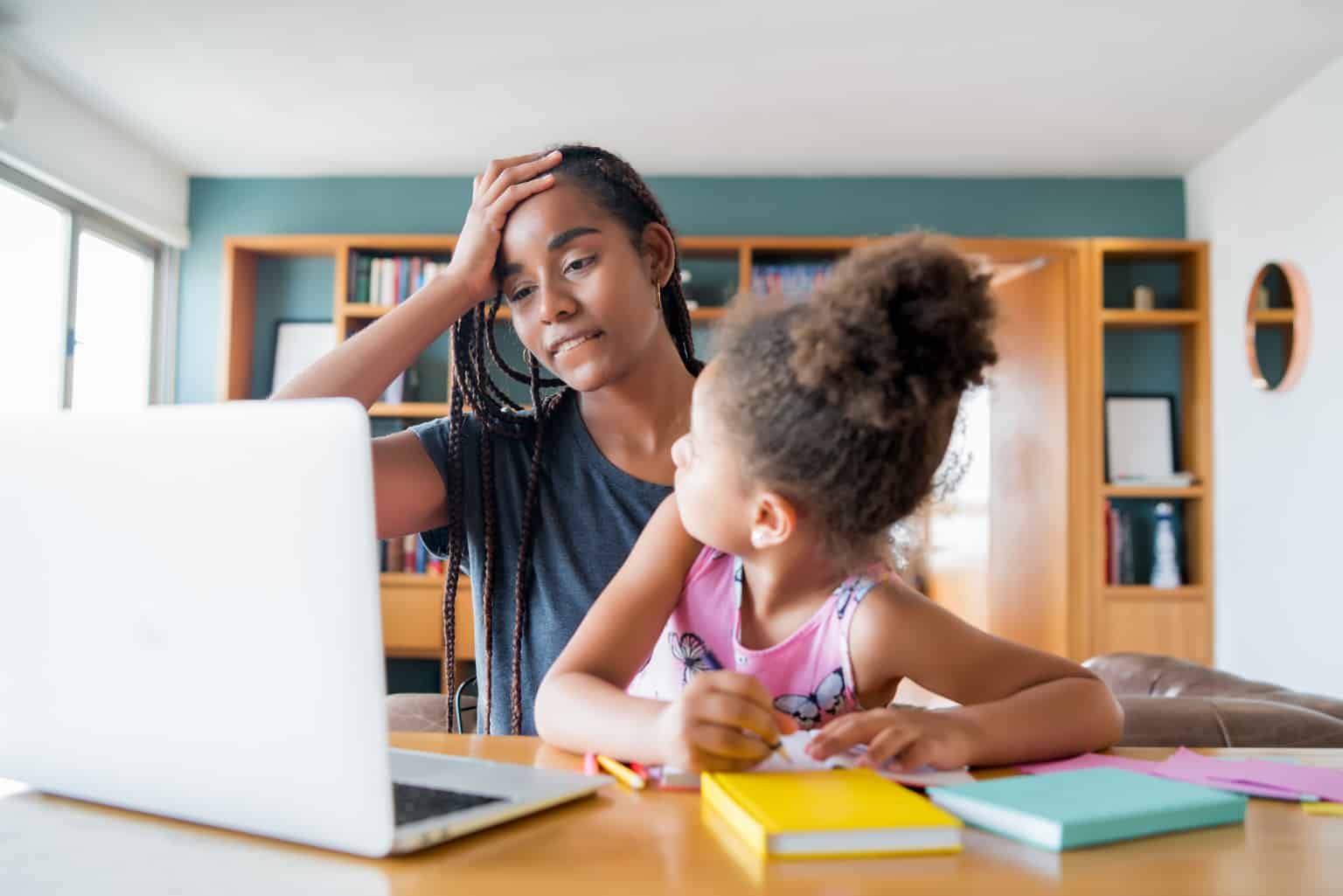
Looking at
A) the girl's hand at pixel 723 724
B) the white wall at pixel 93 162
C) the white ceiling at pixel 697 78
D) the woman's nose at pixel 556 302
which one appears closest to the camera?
the girl's hand at pixel 723 724

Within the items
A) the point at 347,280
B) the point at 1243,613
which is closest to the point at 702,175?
the point at 347,280

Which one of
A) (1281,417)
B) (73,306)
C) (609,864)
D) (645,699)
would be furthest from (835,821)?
(73,306)

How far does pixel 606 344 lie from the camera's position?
142cm

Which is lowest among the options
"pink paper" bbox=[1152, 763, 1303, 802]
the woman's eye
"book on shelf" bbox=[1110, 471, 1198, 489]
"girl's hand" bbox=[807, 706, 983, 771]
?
"pink paper" bbox=[1152, 763, 1303, 802]

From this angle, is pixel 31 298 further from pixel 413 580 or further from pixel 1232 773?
pixel 1232 773

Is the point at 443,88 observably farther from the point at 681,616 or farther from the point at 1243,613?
the point at 1243,613

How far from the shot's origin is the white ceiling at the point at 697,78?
3.46 m

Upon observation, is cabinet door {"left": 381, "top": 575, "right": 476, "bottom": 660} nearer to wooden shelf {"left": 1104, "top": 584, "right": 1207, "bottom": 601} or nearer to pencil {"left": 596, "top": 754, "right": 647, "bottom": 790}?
wooden shelf {"left": 1104, "top": 584, "right": 1207, "bottom": 601}

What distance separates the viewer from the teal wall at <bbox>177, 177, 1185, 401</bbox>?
5.21 m

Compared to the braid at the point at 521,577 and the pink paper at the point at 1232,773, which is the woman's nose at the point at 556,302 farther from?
the pink paper at the point at 1232,773

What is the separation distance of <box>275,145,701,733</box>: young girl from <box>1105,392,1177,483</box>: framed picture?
4.03 meters

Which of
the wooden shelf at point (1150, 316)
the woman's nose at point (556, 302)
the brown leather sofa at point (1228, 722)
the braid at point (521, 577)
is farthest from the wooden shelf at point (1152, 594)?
the woman's nose at point (556, 302)

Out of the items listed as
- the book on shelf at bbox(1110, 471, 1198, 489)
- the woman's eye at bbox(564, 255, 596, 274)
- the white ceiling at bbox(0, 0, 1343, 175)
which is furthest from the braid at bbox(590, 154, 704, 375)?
the book on shelf at bbox(1110, 471, 1198, 489)

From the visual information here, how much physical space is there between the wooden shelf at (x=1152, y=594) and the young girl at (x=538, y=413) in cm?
379
